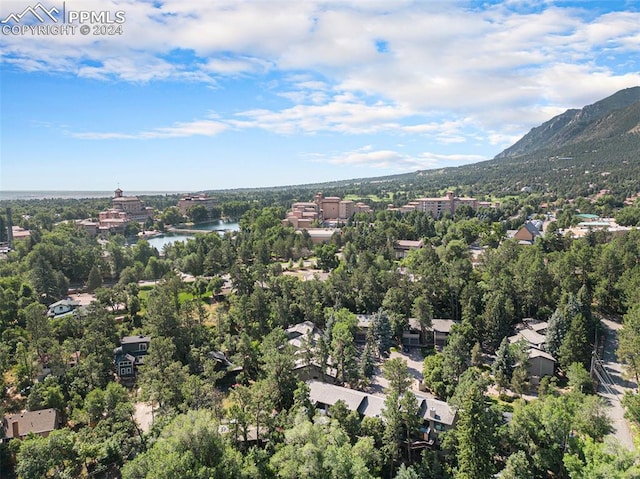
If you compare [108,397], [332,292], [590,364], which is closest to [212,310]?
[332,292]

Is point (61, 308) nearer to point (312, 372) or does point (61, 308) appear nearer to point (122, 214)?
point (312, 372)

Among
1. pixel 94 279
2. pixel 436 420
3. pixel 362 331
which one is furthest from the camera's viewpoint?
pixel 94 279

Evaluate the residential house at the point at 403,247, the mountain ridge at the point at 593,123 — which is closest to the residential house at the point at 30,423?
the residential house at the point at 403,247

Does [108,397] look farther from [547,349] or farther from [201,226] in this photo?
[201,226]

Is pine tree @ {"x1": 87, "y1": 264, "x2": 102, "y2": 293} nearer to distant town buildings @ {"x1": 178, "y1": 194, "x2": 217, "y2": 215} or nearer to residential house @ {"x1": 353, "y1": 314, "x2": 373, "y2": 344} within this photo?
residential house @ {"x1": 353, "y1": 314, "x2": 373, "y2": 344}

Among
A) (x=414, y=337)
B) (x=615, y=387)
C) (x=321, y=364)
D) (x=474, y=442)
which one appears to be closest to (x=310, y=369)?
(x=321, y=364)

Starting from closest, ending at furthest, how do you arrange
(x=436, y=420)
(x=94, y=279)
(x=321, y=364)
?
(x=436, y=420) < (x=321, y=364) < (x=94, y=279)
